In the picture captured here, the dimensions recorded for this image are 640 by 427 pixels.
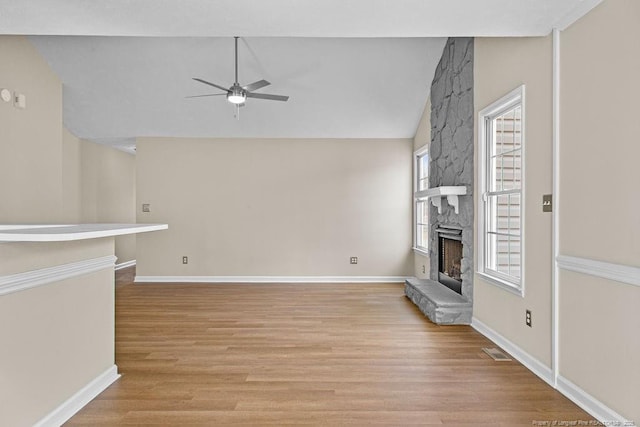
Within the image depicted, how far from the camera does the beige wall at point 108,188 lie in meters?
6.97

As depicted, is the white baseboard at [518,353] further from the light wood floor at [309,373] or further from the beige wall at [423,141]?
the beige wall at [423,141]

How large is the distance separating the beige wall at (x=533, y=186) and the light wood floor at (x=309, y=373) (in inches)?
11.3

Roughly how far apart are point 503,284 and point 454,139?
188 centimetres

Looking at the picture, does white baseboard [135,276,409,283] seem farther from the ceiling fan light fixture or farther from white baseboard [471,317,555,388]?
the ceiling fan light fixture

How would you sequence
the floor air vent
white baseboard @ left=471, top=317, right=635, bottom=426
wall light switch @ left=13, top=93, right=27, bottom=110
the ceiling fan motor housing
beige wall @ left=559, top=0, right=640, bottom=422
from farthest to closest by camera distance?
1. wall light switch @ left=13, top=93, right=27, bottom=110
2. the ceiling fan motor housing
3. the floor air vent
4. white baseboard @ left=471, top=317, right=635, bottom=426
5. beige wall @ left=559, top=0, right=640, bottom=422

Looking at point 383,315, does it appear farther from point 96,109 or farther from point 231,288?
point 96,109

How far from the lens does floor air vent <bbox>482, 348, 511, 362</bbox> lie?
309cm

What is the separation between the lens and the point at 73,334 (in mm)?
2275

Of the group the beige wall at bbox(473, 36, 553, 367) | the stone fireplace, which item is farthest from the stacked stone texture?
the beige wall at bbox(473, 36, 553, 367)

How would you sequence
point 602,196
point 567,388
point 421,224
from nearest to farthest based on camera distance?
point 602,196, point 567,388, point 421,224

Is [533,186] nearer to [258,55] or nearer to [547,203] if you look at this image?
[547,203]

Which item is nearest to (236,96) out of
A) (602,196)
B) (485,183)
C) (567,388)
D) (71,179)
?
(485,183)

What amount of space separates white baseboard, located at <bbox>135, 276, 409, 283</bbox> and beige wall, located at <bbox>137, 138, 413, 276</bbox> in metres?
0.08

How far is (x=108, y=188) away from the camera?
763cm
